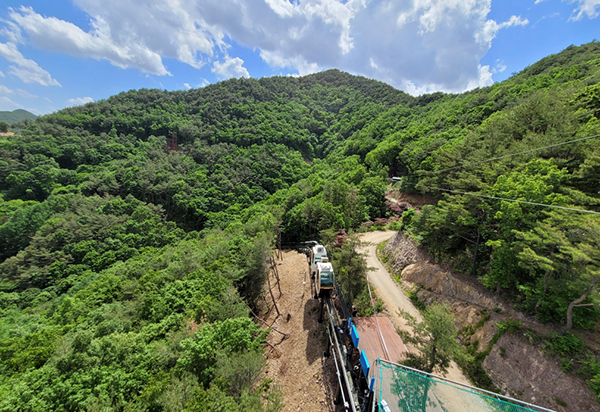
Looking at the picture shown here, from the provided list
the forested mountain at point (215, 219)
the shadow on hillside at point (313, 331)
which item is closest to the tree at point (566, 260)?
the forested mountain at point (215, 219)

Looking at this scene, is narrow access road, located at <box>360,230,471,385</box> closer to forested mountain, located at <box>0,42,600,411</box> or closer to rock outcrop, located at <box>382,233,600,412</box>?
rock outcrop, located at <box>382,233,600,412</box>

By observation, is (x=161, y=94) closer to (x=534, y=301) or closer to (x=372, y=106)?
(x=372, y=106)

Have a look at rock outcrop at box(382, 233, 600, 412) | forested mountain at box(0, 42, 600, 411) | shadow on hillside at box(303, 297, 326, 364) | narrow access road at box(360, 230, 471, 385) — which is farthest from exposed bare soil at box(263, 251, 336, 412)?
rock outcrop at box(382, 233, 600, 412)

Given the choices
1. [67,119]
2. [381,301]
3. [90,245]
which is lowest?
[90,245]

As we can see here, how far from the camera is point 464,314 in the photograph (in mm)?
14656

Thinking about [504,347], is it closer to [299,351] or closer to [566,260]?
[566,260]

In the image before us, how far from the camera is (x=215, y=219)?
5919 cm

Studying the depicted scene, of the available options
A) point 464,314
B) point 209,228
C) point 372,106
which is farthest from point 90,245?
point 372,106

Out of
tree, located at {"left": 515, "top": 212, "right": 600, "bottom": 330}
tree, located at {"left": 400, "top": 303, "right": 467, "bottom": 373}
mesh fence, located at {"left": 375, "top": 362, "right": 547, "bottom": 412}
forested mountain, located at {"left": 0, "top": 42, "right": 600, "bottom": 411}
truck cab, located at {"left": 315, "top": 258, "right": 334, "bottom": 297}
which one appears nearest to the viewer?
mesh fence, located at {"left": 375, "top": 362, "right": 547, "bottom": 412}

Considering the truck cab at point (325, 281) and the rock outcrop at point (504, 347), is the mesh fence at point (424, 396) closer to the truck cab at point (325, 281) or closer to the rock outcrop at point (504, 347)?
the rock outcrop at point (504, 347)

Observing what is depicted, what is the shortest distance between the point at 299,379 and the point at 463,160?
24036 millimetres

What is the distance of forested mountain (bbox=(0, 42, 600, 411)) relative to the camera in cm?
1082

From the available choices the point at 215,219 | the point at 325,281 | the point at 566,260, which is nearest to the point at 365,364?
the point at 325,281

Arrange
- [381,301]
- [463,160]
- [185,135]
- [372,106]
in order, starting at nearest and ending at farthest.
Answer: [381,301] < [463,160] < [185,135] < [372,106]
